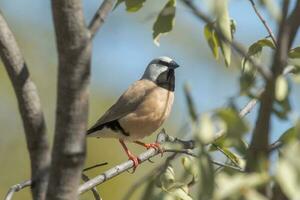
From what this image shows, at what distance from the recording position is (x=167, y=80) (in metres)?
5.35

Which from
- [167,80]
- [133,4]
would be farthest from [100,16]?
[167,80]

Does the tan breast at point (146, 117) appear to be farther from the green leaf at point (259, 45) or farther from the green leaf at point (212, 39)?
the green leaf at point (212, 39)

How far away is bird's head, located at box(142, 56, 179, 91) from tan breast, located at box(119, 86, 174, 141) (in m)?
0.32

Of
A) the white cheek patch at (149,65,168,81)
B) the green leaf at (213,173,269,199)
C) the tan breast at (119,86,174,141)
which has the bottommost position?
the tan breast at (119,86,174,141)

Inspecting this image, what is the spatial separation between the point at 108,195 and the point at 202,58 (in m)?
2.92

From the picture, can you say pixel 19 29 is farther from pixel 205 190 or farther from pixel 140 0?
pixel 205 190

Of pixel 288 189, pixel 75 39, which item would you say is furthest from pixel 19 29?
pixel 288 189

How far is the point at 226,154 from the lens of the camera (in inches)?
98.0

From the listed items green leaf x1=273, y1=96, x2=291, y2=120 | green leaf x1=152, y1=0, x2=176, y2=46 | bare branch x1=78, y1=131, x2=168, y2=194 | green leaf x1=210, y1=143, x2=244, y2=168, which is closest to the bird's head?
bare branch x1=78, y1=131, x2=168, y2=194

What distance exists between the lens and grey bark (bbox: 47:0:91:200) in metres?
1.71

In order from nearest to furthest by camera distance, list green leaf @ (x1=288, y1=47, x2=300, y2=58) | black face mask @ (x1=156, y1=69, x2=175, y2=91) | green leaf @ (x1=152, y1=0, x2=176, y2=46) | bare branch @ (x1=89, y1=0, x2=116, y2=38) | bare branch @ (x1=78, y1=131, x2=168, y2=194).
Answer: bare branch @ (x1=89, y1=0, x2=116, y2=38) → green leaf @ (x1=152, y1=0, x2=176, y2=46) → green leaf @ (x1=288, y1=47, x2=300, y2=58) → bare branch @ (x1=78, y1=131, x2=168, y2=194) → black face mask @ (x1=156, y1=69, x2=175, y2=91)

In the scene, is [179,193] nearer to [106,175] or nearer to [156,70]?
[106,175]

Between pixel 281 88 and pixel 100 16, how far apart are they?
625 mm

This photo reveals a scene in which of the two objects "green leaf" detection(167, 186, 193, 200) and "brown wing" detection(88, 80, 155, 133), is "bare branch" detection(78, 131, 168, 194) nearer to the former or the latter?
"green leaf" detection(167, 186, 193, 200)
